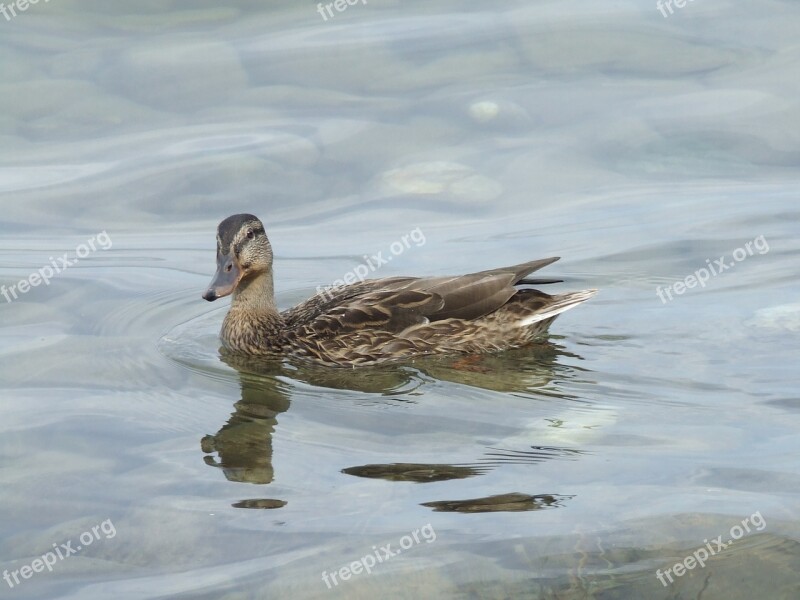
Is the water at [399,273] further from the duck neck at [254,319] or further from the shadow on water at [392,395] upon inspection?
the duck neck at [254,319]

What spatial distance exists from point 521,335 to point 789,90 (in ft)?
22.8

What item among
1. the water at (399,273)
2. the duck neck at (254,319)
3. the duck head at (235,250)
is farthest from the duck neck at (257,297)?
the water at (399,273)

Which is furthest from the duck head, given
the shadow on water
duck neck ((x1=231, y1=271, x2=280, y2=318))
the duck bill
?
the shadow on water

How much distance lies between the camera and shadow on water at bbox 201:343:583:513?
24.7ft

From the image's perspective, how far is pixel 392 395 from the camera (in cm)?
945

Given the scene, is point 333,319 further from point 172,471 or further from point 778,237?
point 778,237

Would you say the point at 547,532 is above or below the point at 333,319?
below

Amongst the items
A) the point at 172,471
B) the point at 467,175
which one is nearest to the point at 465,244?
the point at 467,175

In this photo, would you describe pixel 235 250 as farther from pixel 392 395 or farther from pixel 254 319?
pixel 392 395

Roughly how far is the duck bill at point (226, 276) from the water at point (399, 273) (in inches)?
22.2

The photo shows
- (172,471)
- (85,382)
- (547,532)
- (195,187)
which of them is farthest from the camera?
(195,187)

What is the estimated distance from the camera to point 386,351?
10.6m

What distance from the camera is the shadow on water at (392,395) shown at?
7535 millimetres

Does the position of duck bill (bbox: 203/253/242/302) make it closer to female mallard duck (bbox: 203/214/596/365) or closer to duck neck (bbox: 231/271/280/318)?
female mallard duck (bbox: 203/214/596/365)
